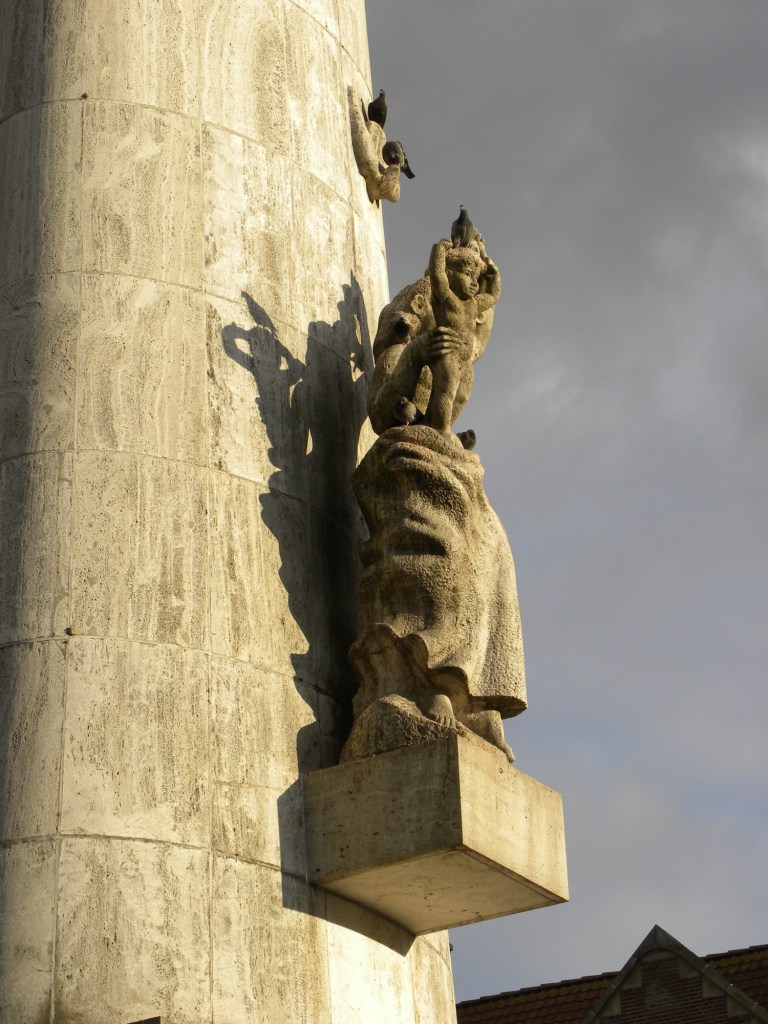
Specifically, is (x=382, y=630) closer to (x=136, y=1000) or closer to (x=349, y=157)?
(x=136, y=1000)

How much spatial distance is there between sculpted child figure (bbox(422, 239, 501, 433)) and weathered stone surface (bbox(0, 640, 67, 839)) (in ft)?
10.7

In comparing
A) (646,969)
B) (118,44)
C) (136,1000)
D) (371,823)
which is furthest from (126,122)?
(646,969)

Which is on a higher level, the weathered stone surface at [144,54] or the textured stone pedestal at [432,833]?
the weathered stone surface at [144,54]

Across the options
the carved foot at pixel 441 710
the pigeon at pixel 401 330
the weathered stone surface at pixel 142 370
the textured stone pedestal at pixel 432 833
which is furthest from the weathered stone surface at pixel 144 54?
the textured stone pedestal at pixel 432 833

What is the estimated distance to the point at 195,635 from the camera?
13273 millimetres

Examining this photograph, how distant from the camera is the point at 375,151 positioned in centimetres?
1702

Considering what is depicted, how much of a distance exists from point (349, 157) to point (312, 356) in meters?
2.21

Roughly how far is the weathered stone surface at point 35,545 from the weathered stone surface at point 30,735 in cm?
17

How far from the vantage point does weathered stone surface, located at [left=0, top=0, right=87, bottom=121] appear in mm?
15297

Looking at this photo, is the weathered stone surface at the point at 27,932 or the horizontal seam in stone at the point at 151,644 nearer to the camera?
the weathered stone surface at the point at 27,932

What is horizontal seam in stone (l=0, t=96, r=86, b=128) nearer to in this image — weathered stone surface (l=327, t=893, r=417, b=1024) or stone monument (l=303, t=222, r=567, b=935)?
stone monument (l=303, t=222, r=567, b=935)

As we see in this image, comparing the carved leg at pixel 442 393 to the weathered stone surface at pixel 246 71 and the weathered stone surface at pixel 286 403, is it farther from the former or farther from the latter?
the weathered stone surface at pixel 246 71

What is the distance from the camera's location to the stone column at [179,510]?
12391 millimetres

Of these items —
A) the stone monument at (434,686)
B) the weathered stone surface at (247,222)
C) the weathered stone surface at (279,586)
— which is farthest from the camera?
the weathered stone surface at (247,222)
